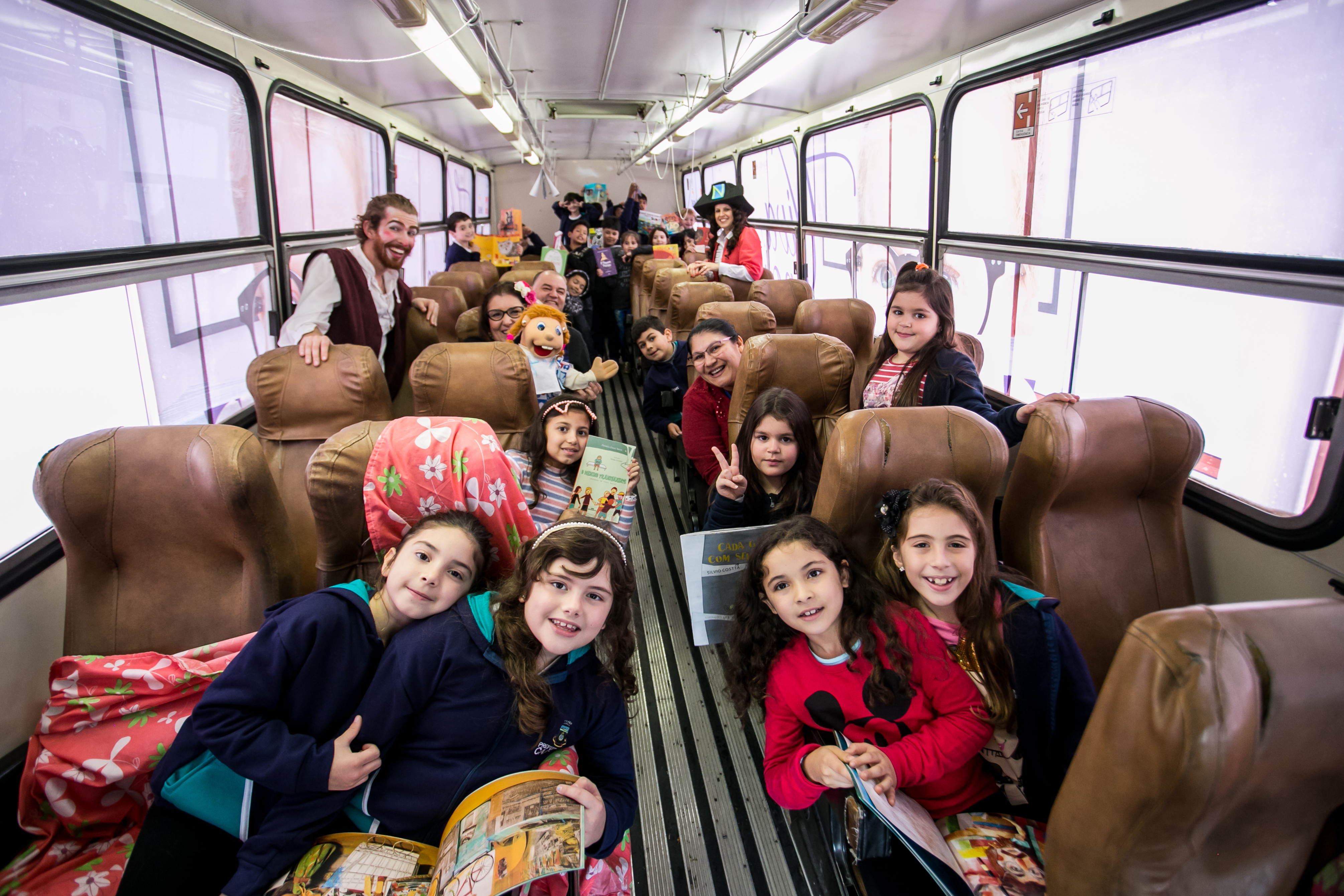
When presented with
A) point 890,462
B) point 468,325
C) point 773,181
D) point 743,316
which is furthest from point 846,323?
point 773,181

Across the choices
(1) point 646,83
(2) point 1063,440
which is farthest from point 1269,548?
(1) point 646,83

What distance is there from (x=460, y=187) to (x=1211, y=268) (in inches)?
450

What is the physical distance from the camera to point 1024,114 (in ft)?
12.1

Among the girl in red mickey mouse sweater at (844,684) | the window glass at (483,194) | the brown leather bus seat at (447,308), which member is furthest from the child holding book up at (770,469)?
the window glass at (483,194)

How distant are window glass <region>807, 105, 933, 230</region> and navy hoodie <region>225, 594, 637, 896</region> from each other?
4.33m

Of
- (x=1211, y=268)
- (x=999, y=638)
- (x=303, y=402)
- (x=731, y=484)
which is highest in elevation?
(x=1211, y=268)

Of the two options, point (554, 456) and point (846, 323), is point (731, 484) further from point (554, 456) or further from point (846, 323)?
point (846, 323)

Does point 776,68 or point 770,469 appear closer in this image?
point 770,469

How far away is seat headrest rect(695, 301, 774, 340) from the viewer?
4.23 metres

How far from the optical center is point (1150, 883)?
81 centimetres

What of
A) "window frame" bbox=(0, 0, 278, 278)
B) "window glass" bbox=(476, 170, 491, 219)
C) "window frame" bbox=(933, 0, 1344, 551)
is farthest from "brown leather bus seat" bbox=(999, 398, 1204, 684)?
"window glass" bbox=(476, 170, 491, 219)

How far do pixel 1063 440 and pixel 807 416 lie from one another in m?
0.85

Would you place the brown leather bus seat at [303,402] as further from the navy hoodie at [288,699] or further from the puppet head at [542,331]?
the navy hoodie at [288,699]

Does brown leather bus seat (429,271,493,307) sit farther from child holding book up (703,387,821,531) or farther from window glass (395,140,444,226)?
child holding book up (703,387,821,531)
